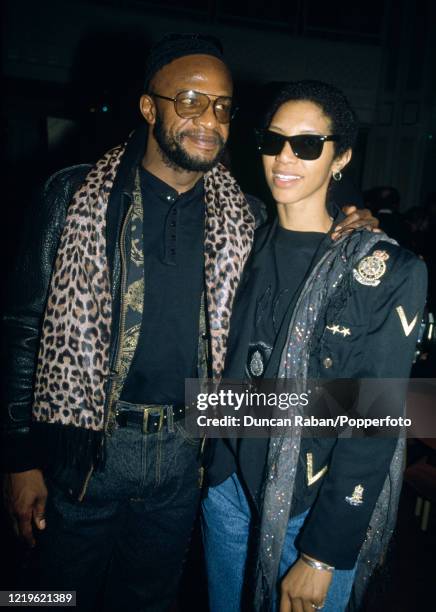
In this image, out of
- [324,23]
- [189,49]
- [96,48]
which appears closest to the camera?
[189,49]

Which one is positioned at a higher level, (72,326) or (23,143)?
(23,143)

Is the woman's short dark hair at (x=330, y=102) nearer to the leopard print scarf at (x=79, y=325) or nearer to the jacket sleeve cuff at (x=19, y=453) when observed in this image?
the leopard print scarf at (x=79, y=325)

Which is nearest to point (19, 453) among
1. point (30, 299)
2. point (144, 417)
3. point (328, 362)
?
point (144, 417)

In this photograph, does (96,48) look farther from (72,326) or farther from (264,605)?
(264,605)

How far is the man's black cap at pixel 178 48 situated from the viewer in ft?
6.51

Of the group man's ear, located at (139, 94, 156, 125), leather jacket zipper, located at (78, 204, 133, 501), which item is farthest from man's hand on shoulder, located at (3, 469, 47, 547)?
man's ear, located at (139, 94, 156, 125)

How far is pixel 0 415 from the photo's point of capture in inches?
75.5

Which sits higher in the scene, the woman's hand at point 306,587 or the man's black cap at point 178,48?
the man's black cap at point 178,48

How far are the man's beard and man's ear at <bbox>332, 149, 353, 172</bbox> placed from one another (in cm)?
50

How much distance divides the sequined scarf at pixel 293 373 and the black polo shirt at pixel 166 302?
503mm

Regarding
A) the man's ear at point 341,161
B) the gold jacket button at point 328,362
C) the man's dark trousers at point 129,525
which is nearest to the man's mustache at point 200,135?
the man's ear at point 341,161

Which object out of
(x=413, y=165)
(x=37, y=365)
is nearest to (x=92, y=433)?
(x=37, y=365)

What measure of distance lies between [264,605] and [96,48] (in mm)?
10251

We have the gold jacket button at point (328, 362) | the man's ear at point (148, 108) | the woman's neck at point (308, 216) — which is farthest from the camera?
the man's ear at point (148, 108)
